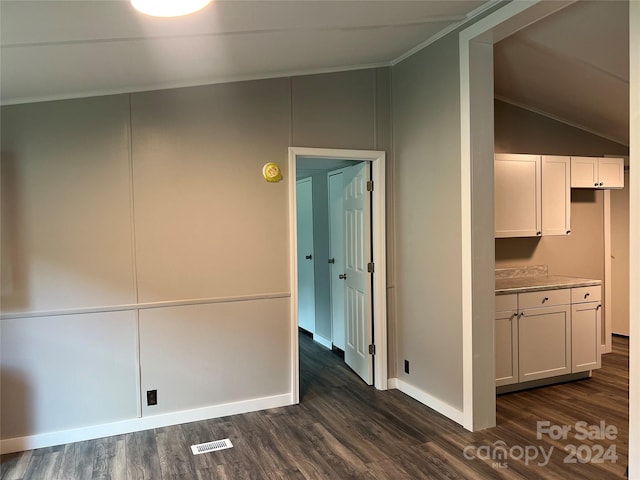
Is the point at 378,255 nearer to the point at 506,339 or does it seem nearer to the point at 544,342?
the point at 506,339

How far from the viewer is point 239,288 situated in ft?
12.1

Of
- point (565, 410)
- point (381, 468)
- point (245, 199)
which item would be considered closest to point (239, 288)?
point (245, 199)

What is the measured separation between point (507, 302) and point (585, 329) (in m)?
0.98

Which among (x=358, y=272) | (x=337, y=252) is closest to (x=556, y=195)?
(x=358, y=272)

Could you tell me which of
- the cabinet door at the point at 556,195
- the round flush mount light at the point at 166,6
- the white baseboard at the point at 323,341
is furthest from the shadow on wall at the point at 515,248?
the round flush mount light at the point at 166,6

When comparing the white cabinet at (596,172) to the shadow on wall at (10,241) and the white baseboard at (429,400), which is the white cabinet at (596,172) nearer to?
the white baseboard at (429,400)

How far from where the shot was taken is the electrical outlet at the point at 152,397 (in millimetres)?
3438

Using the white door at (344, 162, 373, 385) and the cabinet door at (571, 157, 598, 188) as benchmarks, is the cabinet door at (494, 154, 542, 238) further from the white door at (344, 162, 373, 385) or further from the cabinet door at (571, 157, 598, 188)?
the white door at (344, 162, 373, 385)

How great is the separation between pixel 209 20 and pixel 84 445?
9.36 ft

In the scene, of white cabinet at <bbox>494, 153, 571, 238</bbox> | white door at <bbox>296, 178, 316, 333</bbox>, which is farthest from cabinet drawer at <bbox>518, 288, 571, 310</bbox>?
white door at <bbox>296, 178, 316, 333</bbox>

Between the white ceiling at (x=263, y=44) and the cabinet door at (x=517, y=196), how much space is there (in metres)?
0.73

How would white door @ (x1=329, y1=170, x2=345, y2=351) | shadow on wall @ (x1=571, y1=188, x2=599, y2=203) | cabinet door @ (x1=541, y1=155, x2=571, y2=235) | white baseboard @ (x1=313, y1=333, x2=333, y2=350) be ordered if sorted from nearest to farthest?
cabinet door @ (x1=541, y1=155, x2=571, y2=235) → white door @ (x1=329, y1=170, x2=345, y2=351) → shadow on wall @ (x1=571, y1=188, x2=599, y2=203) → white baseboard @ (x1=313, y1=333, x2=333, y2=350)

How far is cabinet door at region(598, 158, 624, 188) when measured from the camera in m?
4.74

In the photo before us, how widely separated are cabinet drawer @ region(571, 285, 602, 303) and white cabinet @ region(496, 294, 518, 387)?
686mm
